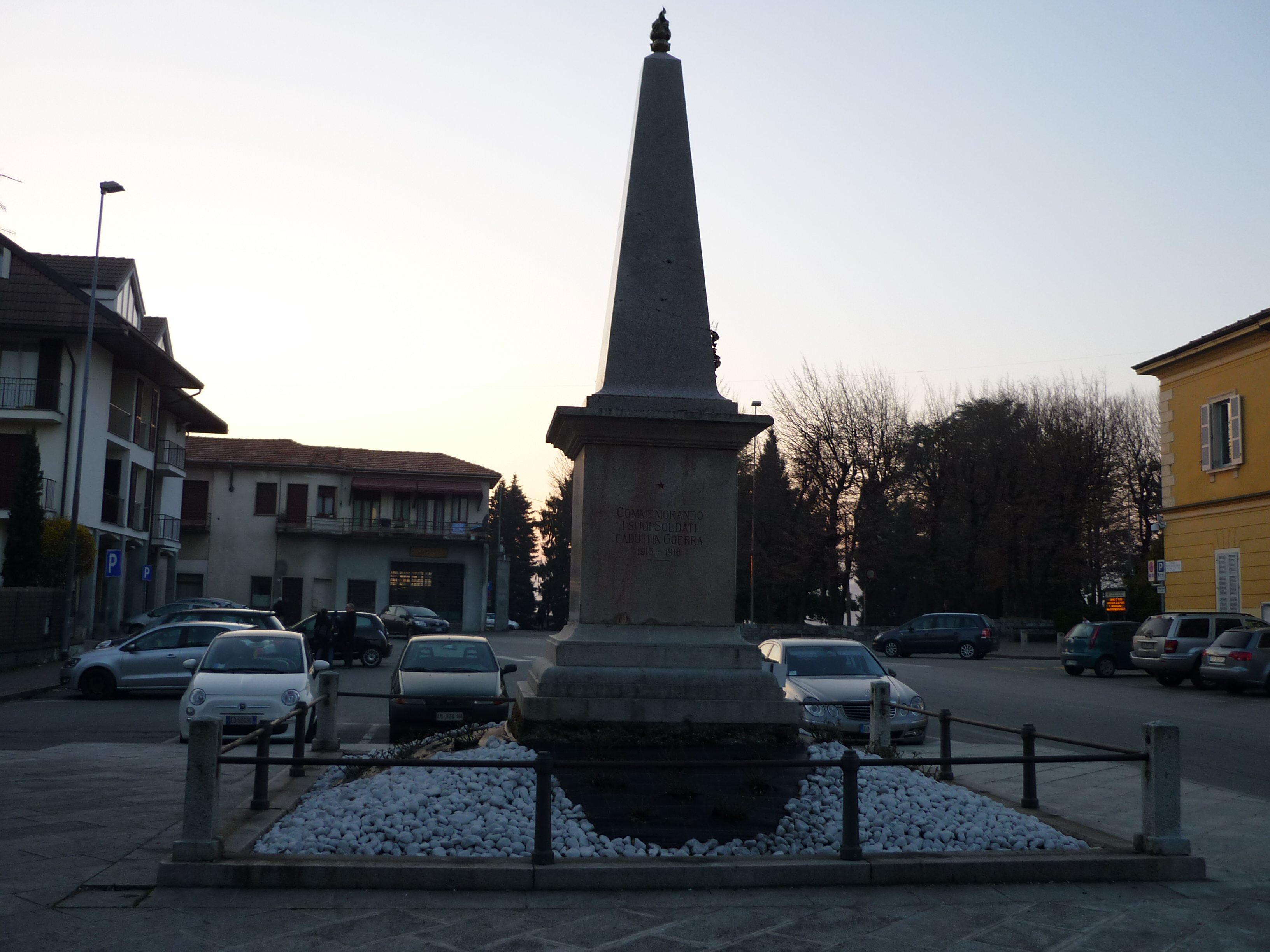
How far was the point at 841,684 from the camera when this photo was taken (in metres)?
14.9

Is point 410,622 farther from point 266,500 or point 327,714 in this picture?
point 327,714

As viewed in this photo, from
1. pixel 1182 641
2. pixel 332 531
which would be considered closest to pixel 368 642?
pixel 1182 641

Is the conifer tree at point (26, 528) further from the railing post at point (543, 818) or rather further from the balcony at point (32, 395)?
the railing post at point (543, 818)

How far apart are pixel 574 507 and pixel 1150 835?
4.65 meters

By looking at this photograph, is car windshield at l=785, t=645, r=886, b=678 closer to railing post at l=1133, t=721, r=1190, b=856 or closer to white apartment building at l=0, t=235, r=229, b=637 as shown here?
railing post at l=1133, t=721, r=1190, b=856

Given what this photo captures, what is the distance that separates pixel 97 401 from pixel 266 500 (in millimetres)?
23531

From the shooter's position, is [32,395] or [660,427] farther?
[32,395]

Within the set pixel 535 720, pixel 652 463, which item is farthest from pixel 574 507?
pixel 535 720

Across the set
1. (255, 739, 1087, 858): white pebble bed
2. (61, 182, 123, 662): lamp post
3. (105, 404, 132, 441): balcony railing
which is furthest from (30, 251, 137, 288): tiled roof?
(255, 739, 1087, 858): white pebble bed

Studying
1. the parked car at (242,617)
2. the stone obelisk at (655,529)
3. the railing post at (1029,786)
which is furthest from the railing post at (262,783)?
the parked car at (242,617)

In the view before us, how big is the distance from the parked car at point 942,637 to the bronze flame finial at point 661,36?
32289 millimetres

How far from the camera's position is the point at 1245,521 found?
29.7 m

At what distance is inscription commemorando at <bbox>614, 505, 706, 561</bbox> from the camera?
8070 millimetres

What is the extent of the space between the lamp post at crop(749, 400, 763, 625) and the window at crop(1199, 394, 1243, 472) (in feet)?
67.6
